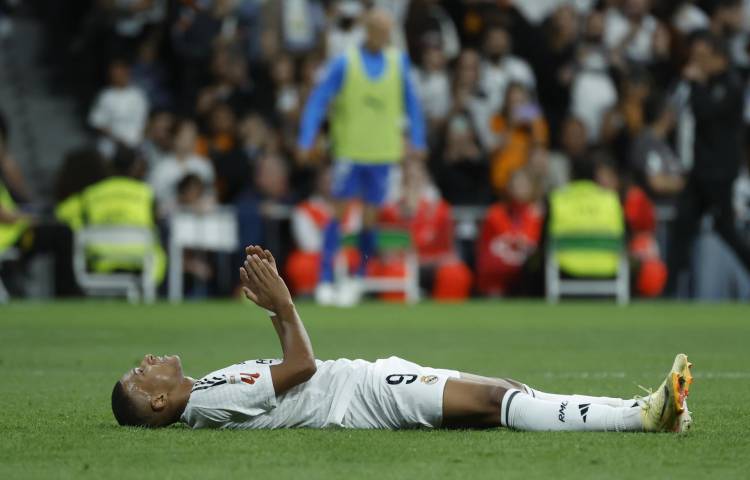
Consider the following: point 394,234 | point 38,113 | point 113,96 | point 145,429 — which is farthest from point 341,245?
point 145,429

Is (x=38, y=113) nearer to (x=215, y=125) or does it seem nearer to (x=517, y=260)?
(x=215, y=125)

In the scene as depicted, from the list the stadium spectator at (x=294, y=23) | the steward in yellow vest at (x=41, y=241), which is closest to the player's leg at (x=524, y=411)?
the steward in yellow vest at (x=41, y=241)

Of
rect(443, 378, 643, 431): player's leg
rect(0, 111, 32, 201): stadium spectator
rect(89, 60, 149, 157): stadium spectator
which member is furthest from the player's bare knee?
rect(89, 60, 149, 157): stadium spectator

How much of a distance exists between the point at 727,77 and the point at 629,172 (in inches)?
65.4

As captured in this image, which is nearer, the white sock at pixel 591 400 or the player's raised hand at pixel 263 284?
the player's raised hand at pixel 263 284

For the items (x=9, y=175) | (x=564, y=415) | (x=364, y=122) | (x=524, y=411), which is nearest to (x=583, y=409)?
(x=564, y=415)

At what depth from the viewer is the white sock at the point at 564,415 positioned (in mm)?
6855

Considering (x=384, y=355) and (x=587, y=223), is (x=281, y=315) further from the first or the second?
(x=587, y=223)

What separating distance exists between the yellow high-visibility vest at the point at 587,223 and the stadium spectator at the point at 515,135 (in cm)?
159

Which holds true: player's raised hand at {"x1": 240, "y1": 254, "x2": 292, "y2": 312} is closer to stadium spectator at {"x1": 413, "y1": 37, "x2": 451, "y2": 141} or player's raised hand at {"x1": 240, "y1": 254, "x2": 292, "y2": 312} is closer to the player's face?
the player's face

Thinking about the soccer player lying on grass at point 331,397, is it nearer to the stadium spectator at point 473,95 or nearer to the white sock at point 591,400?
the white sock at point 591,400

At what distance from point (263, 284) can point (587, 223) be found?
1233 centimetres

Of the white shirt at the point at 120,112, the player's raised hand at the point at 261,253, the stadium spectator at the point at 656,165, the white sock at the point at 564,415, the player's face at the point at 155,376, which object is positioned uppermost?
the white shirt at the point at 120,112

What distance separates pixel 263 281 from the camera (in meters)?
6.79
